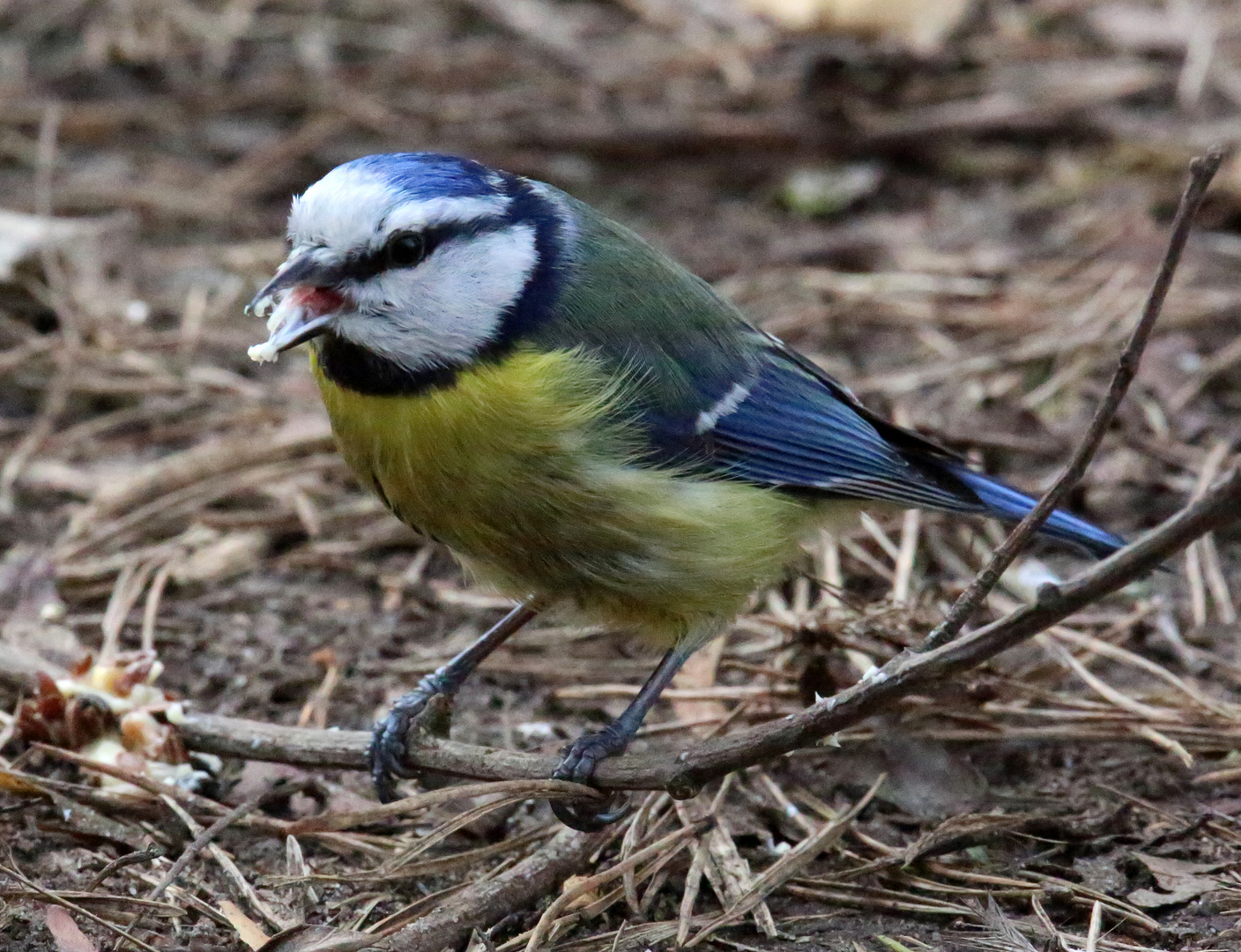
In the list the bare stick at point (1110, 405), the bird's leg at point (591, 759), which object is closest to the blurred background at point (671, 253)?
the bird's leg at point (591, 759)

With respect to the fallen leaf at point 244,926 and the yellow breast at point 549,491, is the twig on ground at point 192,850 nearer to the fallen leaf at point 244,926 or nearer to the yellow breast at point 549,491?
the fallen leaf at point 244,926

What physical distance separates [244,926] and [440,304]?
942 millimetres

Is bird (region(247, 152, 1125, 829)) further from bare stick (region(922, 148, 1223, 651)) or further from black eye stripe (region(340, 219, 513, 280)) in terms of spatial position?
bare stick (region(922, 148, 1223, 651))

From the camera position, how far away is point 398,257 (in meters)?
2.15

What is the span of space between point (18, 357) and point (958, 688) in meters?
Result: 2.46

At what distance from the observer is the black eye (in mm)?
2139

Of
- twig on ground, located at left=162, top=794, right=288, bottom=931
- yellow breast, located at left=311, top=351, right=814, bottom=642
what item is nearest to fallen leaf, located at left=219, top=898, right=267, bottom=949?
twig on ground, located at left=162, top=794, right=288, bottom=931

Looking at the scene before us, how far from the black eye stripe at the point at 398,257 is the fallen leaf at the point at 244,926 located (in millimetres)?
919

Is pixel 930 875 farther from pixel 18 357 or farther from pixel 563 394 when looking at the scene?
pixel 18 357

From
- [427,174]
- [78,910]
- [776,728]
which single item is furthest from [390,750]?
[427,174]

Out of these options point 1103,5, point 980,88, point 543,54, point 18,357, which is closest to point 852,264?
point 980,88

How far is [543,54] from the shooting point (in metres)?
5.45

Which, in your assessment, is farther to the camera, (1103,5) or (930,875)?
(1103,5)

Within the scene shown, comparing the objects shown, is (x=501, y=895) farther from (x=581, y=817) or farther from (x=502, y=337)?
(x=502, y=337)
